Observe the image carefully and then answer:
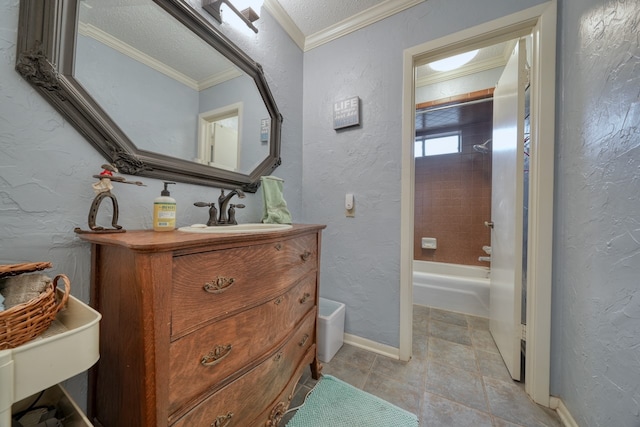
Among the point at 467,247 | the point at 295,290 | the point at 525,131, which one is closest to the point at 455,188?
the point at 467,247

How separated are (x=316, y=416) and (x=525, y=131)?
184 cm

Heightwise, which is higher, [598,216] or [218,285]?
[598,216]

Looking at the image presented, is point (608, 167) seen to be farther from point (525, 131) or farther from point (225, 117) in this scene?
point (225, 117)

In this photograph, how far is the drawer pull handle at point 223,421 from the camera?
0.70 metres

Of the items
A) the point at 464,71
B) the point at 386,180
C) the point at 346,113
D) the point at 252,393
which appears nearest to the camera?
the point at 252,393

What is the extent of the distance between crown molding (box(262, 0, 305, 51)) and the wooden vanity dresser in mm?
Answer: 1533

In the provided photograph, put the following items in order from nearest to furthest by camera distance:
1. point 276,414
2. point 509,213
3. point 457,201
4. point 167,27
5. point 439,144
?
point 276,414, point 167,27, point 509,213, point 457,201, point 439,144

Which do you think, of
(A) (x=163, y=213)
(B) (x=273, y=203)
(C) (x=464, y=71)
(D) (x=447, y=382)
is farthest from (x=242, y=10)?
(D) (x=447, y=382)

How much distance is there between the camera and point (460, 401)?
1.14 metres

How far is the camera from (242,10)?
1.27m

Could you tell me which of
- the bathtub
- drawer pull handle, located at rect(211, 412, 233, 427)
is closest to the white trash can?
drawer pull handle, located at rect(211, 412, 233, 427)

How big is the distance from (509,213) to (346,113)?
122 centimetres

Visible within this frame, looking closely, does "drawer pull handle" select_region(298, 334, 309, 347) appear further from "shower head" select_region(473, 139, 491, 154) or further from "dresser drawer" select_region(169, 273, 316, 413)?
"shower head" select_region(473, 139, 491, 154)

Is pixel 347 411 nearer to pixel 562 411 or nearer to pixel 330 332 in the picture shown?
pixel 330 332
